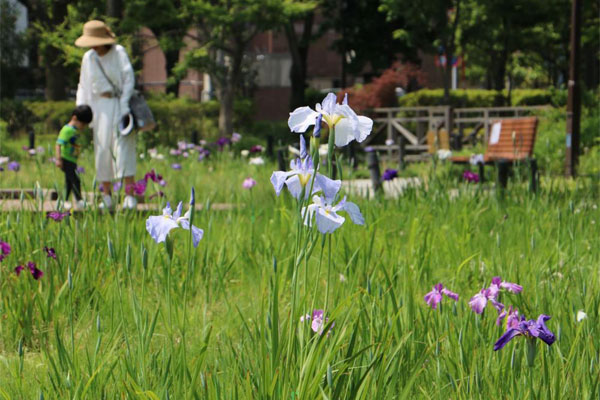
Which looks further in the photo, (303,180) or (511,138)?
(511,138)

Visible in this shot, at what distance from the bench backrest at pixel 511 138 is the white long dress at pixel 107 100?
14.1 ft

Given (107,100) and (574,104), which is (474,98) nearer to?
(574,104)

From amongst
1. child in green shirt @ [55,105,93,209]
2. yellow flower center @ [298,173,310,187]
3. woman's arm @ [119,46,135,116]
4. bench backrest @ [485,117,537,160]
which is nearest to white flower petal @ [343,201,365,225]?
yellow flower center @ [298,173,310,187]

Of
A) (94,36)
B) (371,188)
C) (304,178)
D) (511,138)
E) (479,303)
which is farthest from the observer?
(511,138)

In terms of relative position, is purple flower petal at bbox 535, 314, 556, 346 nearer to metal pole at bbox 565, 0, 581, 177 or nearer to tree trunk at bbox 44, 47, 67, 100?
metal pole at bbox 565, 0, 581, 177

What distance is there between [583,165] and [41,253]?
1141 cm

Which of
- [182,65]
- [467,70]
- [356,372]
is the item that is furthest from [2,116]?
[467,70]

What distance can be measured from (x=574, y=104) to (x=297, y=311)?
35.7 ft

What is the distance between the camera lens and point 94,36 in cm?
721

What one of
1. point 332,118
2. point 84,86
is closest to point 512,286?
point 332,118

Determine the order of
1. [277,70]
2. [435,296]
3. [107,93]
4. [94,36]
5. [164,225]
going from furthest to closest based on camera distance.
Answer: [277,70] → [107,93] → [94,36] → [435,296] → [164,225]

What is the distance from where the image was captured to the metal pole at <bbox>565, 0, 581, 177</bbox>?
1168 cm

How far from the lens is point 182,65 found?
19812 millimetres

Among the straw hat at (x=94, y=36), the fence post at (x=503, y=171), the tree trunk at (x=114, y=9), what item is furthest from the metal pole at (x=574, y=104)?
the tree trunk at (x=114, y=9)
